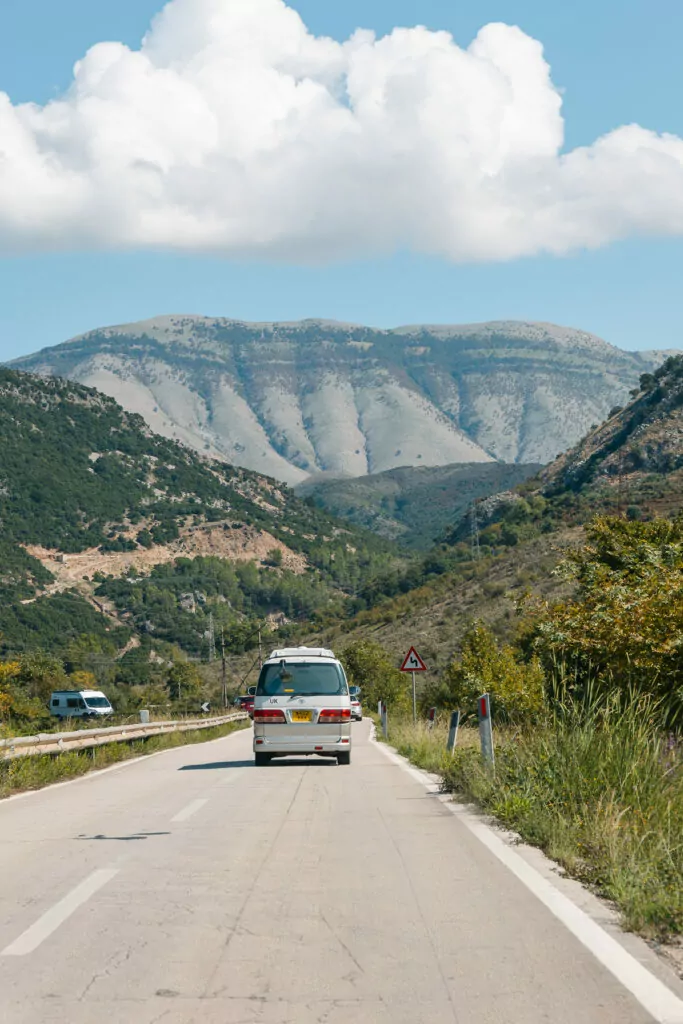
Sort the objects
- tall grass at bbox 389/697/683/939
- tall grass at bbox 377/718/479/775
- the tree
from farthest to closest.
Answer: the tree
tall grass at bbox 377/718/479/775
tall grass at bbox 389/697/683/939

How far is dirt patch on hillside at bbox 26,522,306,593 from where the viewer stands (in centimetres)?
13000

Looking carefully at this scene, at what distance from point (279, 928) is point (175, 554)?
13728 centimetres

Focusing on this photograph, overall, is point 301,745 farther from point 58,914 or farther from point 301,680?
point 58,914

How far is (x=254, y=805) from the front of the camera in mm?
13578

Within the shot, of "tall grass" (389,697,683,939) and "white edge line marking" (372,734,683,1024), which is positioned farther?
"tall grass" (389,697,683,939)

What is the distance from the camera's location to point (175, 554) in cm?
14250

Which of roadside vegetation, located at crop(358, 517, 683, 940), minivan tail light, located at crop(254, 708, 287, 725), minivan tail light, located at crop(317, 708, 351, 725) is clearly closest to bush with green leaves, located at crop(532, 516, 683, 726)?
roadside vegetation, located at crop(358, 517, 683, 940)

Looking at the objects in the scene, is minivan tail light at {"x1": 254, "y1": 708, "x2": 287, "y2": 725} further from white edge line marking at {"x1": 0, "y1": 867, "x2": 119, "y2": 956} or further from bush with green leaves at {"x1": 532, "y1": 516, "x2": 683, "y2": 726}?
white edge line marking at {"x1": 0, "y1": 867, "x2": 119, "y2": 956}

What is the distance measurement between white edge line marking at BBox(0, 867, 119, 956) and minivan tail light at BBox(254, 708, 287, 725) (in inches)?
427

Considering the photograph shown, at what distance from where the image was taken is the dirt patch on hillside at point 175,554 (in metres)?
130

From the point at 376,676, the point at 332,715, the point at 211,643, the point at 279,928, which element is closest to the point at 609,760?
the point at 279,928

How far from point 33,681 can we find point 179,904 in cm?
9421

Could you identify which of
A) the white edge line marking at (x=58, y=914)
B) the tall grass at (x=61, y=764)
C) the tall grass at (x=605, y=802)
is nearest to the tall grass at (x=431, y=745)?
the tall grass at (x=605, y=802)

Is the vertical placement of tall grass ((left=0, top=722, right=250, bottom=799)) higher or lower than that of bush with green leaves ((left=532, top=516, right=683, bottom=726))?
lower
